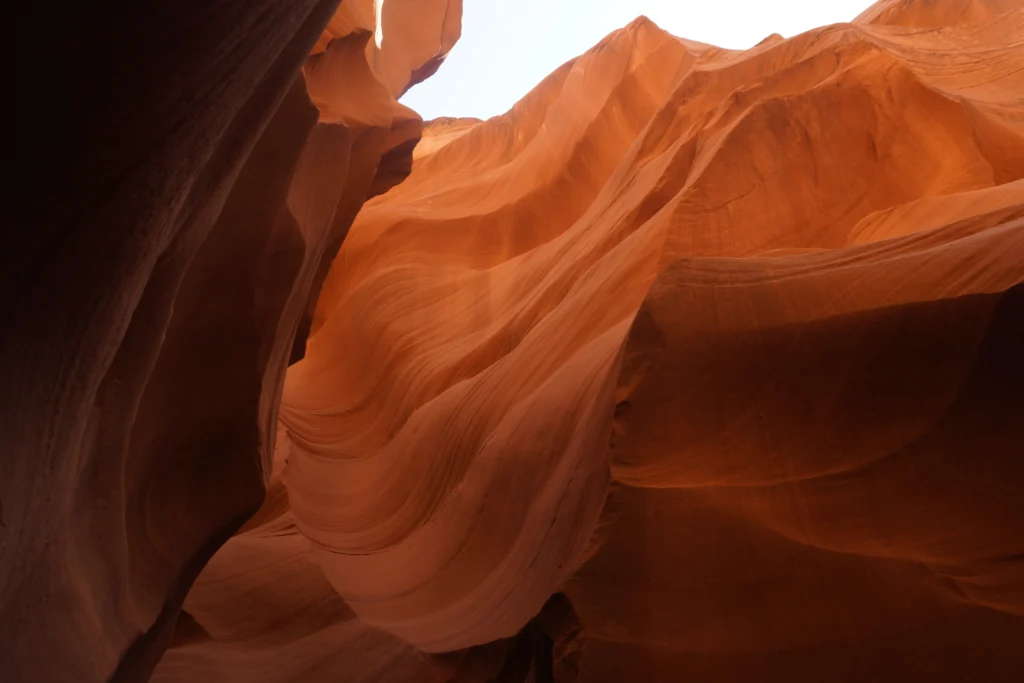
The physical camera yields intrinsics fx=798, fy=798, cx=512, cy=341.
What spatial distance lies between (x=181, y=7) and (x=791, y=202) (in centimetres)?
320

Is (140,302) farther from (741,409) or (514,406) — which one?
(514,406)

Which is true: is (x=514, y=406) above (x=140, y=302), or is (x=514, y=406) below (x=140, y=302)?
below

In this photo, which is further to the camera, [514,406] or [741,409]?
[514,406]

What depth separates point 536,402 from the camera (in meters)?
3.05

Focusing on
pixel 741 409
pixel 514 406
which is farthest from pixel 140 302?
pixel 514 406

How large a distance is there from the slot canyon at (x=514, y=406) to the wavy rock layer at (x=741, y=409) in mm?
11

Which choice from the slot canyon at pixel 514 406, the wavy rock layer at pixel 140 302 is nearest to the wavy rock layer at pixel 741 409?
the slot canyon at pixel 514 406

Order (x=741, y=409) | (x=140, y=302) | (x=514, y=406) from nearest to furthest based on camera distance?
(x=140, y=302)
(x=741, y=409)
(x=514, y=406)

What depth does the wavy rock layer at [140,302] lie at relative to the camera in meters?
1.20

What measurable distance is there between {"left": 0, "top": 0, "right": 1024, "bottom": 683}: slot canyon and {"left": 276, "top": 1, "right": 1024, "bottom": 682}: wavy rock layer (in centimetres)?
1

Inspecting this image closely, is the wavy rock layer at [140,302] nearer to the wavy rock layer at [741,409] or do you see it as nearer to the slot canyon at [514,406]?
the slot canyon at [514,406]

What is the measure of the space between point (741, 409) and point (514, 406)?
3.98 feet

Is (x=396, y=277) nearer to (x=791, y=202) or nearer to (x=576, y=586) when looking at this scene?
(x=791, y=202)

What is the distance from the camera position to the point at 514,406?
3285mm
